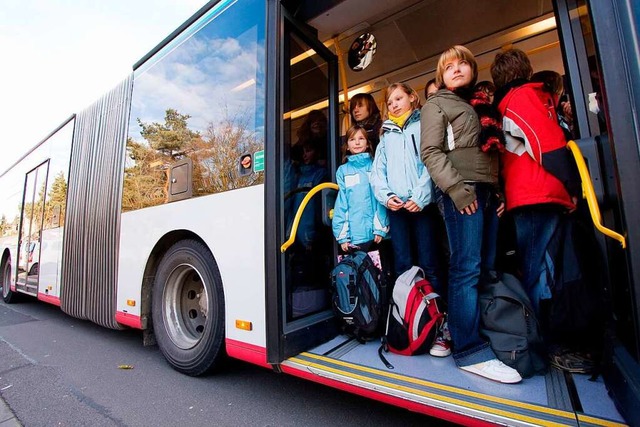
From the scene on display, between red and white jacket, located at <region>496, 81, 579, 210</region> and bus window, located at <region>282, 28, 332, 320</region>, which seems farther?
bus window, located at <region>282, 28, 332, 320</region>

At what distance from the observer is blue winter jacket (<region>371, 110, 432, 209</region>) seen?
2000mm

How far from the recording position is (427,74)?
353cm

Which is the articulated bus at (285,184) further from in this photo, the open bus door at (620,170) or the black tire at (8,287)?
the black tire at (8,287)

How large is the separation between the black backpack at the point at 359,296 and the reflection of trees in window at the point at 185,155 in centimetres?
83

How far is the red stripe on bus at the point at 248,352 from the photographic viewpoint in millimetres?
1997

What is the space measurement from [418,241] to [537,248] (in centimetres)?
69

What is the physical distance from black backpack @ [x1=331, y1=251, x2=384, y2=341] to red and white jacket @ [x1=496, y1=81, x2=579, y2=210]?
0.92 metres

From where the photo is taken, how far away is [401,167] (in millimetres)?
2092

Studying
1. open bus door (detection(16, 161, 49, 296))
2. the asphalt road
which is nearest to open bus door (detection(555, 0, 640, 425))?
the asphalt road

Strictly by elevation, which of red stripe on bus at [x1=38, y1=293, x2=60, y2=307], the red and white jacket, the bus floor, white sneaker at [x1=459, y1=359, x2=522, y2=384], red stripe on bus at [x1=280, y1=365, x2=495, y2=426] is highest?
the red and white jacket

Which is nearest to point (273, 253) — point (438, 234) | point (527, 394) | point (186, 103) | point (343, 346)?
point (343, 346)

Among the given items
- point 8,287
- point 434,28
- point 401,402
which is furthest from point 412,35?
point 8,287

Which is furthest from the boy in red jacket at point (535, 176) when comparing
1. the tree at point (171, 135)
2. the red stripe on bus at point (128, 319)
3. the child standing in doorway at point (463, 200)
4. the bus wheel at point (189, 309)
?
the red stripe on bus at point (128, 319)

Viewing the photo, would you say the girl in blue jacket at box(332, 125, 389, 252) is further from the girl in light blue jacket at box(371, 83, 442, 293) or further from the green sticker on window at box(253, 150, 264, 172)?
the green sticker on window at box(253, 150, 264, 172)
